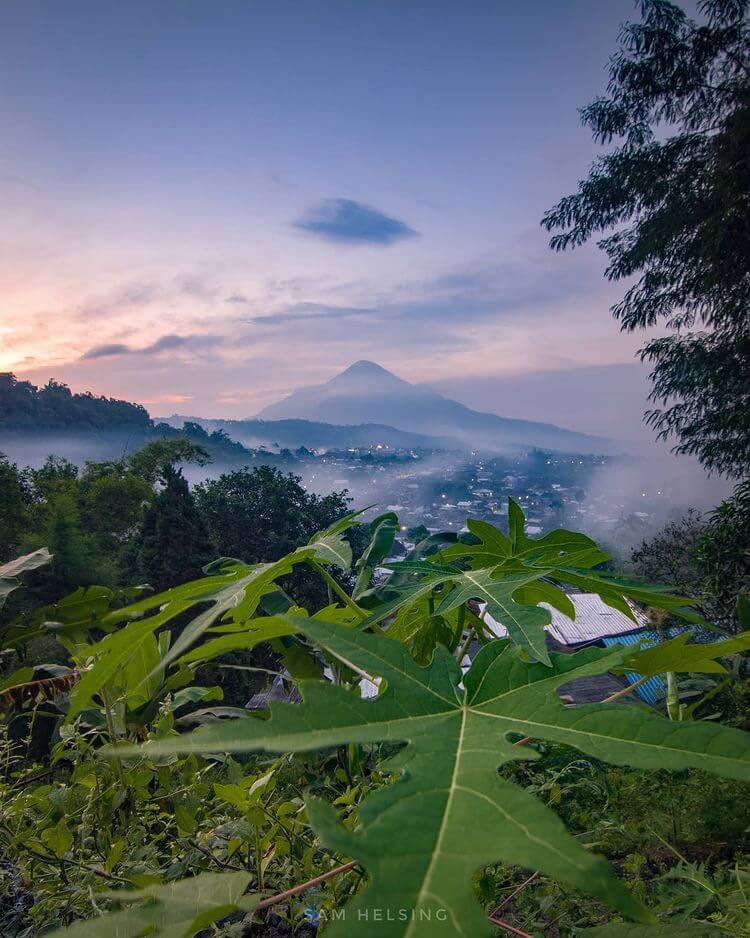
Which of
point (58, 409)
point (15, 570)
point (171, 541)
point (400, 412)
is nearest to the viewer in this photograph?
point (15, 570)

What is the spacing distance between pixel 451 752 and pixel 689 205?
31.2 feet

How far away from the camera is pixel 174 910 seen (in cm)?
27

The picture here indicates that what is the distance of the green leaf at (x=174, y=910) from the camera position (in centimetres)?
24

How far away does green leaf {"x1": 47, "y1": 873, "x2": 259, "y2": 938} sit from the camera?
0.24 m

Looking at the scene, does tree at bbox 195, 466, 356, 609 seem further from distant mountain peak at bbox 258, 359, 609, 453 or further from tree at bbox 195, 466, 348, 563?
Answer: distant mountain peak at bbox 258, 359, 609, 453

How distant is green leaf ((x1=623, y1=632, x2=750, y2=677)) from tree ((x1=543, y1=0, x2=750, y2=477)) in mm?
8321

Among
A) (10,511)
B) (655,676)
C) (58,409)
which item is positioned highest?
(58,409)

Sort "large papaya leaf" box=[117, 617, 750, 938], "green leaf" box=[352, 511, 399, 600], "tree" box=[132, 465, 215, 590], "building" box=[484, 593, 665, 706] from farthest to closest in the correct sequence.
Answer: "tree" box=[132, 465, 215, 590], "green leaf" box=[352, 511, 399, 600], "building" box=[484, 593, 665, 706], "large papaya leaf" box=[117, 617, 750, 938]

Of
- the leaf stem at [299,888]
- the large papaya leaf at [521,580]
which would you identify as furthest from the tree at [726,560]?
the leaf stem at [299,888]

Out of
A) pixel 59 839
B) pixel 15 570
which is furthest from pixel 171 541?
pixel 59 839

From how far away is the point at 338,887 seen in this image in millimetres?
413

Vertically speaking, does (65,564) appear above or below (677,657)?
below

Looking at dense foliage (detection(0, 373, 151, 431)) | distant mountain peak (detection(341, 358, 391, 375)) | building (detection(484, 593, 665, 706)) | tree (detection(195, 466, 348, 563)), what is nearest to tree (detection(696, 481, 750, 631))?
building (detection(484, 593, 665, 706))

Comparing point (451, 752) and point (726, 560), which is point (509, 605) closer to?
point (451, 752)
